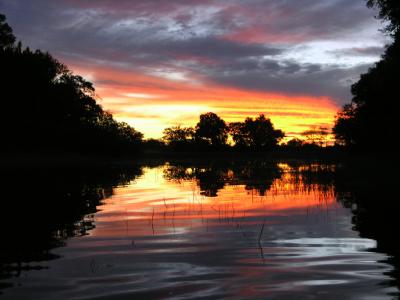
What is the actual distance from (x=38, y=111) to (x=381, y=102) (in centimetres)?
6218

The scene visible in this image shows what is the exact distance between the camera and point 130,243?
38.4ft

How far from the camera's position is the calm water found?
761 centimetres

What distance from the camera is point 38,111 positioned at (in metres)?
88.9

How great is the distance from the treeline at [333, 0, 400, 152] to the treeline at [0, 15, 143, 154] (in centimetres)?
4996

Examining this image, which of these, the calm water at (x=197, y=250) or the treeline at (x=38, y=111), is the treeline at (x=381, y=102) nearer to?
the calm water at (x=197, y=250)

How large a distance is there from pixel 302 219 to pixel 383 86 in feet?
123

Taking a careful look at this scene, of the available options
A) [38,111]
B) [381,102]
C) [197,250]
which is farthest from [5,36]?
[197,250]

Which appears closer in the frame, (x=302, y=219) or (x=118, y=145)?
(x=302, y=219)

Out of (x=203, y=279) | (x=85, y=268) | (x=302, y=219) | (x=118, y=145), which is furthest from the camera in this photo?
(x=118, y=145)

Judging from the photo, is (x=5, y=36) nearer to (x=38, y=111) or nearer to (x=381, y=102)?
(x=38, y=111)

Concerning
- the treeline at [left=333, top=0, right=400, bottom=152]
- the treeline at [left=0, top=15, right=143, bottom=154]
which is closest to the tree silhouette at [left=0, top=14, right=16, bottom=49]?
the treeline at [left=0, top=15, right=143, bottom=154]

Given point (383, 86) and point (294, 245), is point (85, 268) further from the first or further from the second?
point (383, 86)

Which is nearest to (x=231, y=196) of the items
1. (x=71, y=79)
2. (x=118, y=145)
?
(x=118, y=145)

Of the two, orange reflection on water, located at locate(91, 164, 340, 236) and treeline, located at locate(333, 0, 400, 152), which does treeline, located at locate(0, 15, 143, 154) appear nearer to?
treeline, located at locate(333, 0, 400, 152)
